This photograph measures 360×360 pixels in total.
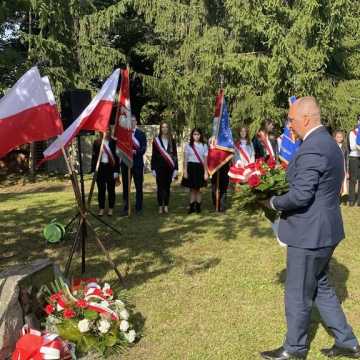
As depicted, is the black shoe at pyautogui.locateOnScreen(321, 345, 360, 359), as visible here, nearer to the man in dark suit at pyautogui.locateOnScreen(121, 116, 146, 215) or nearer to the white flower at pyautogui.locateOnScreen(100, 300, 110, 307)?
the white flower at pyautogui.locateOnScreen(100, 300, 110, 307)

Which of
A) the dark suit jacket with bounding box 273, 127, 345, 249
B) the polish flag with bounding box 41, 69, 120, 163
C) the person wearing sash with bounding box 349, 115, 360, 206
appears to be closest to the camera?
the dark suit jacket with bounding box 273, 127, 345, 249

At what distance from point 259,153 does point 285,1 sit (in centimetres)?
807

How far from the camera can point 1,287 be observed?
14.8ft

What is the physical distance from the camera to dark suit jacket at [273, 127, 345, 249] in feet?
12.2

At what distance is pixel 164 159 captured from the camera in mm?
10609

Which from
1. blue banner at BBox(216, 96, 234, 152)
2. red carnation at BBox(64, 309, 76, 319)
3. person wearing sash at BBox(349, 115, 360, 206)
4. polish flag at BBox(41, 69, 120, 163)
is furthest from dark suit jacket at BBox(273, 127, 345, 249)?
person wearing sash at BBox(349, 115, 360, 206)

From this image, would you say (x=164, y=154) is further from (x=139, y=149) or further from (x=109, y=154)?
(x=109, y=154)

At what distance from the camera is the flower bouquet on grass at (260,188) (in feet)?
14.9

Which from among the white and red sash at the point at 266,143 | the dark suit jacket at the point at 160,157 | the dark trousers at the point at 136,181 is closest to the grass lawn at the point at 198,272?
the dark trousers at the point at 136,181

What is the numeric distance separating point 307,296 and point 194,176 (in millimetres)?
6765

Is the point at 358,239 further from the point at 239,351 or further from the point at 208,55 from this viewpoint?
the point at 208,55

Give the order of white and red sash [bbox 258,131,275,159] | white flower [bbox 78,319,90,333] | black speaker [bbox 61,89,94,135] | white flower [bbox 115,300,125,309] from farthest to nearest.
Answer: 1. white and red sash [bbox 258,131,275,159]
2. black speaker [bbox 61,89,94,135]
3. white flower [bbox 115,300,125,309]
4. white flower [bbox 78,319,90,333]

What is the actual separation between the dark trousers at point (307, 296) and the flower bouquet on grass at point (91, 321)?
146cm

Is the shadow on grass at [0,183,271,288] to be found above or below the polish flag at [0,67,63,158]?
below
